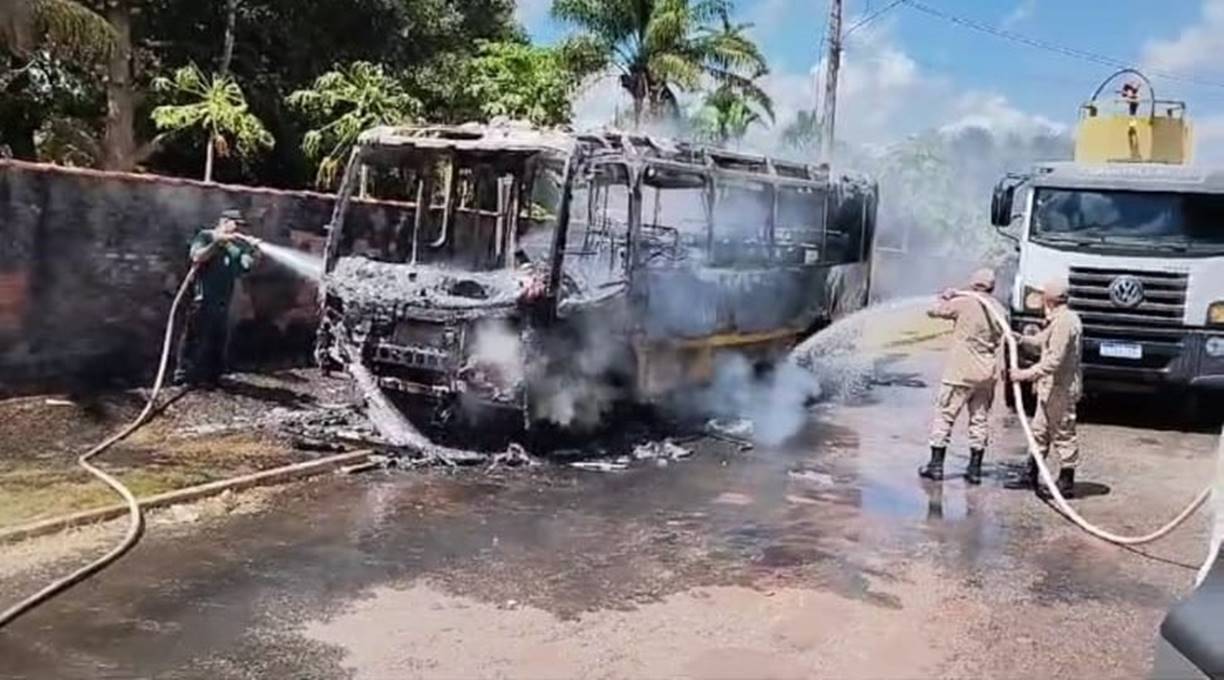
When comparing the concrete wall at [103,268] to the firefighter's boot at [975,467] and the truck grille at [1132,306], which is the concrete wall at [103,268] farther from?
Result: the truck grille at [1132,306]

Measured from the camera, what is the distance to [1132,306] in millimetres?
13164

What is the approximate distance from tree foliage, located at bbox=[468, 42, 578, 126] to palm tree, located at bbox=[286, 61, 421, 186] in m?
1.69

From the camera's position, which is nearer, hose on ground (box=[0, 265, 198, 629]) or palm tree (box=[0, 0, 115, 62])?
hose on ground (box=[0, 265, 198, 629])

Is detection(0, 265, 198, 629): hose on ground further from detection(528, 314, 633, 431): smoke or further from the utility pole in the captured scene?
the utility pole

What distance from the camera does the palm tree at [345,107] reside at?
21078 mm

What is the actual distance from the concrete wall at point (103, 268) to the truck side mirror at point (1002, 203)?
6.74m

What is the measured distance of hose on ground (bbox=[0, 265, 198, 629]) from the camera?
5.79m

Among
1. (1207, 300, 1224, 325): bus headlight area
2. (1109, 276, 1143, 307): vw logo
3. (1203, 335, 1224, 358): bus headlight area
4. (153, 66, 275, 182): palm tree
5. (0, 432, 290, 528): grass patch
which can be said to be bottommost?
(0, 432, 290, 528): grass patch

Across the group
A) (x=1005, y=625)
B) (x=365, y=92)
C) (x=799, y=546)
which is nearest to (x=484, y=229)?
(x=799, y=546)

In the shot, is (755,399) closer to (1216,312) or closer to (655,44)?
(1216,312)

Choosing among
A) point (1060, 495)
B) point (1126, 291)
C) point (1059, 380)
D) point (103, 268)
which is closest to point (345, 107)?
point (103, 268)

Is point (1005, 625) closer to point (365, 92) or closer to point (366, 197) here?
point (366, 197)

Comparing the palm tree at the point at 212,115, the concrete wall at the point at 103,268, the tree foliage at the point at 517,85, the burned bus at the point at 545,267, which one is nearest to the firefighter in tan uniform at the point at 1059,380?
the burned bus at the point at 545,267

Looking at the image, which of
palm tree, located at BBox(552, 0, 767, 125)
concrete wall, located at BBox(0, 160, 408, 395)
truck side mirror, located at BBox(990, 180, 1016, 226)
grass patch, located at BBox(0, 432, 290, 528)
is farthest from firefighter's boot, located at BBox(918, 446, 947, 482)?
palm tree, located at BBox(552, 0, 767, 125)
